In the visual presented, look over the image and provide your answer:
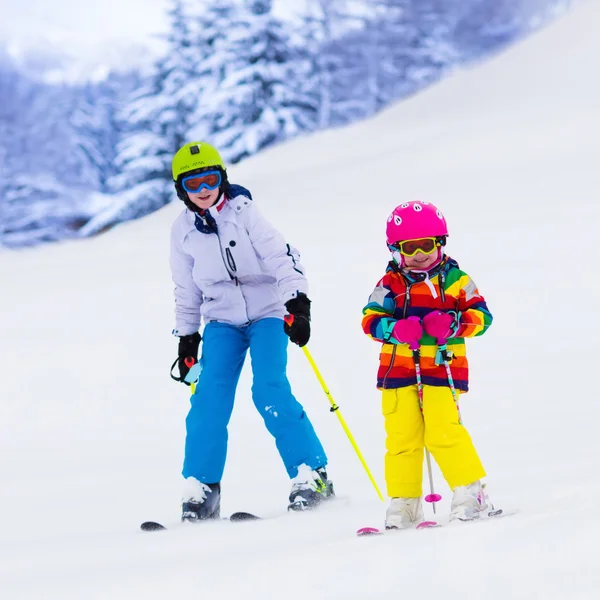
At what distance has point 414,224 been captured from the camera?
404 cm

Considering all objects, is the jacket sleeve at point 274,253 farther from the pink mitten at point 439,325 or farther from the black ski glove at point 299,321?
the pink mitten at point 439,325

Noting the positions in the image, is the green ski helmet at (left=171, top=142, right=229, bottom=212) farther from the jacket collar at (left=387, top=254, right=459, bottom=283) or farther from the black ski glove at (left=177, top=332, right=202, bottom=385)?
the jacket collar at (left=387, top=254, right=459, bottom=283)

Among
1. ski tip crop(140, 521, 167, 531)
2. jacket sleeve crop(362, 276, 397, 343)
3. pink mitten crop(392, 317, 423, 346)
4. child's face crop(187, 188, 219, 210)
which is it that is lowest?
ski tip crop(140, 521, 167, 531)

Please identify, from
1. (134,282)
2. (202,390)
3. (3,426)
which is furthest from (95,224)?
(202,390)

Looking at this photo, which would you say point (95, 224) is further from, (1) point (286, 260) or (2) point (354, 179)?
(1) point (286, 260)

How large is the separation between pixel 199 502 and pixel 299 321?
0.96 metres

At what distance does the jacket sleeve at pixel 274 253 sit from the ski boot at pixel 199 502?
95cm

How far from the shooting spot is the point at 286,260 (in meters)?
4.83

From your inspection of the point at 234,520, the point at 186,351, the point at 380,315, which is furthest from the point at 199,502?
the point at 380,315

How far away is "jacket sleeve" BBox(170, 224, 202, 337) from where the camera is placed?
4.99 meters

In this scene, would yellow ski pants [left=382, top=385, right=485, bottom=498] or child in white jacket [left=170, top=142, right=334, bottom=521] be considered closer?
yellow ski pants [left=382, top=385, right=485, bottom=498]

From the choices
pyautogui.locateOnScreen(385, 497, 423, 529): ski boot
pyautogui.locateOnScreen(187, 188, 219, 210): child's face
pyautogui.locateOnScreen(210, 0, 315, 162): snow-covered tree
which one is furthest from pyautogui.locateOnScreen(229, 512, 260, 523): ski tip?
pyautogui.locateOnScreen(210, 0, 315, 162): snow-covered tree

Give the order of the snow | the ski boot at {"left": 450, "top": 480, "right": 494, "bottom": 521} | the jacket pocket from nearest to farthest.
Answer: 1. the snow
2. the ski boot at {"left": 450, "top": 480, "right": 494, "bottom": 521}
3. the jacket pocket

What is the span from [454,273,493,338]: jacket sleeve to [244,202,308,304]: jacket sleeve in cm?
93
